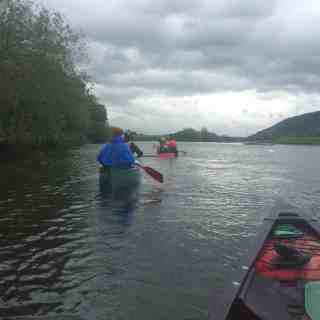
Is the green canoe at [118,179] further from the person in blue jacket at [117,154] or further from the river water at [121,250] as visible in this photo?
the river water at [121,250]

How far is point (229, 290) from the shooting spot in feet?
17.1

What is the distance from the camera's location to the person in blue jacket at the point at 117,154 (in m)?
18.3

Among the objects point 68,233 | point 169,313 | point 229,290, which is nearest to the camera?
point 229,290

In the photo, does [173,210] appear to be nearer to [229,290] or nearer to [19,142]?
[229,290]

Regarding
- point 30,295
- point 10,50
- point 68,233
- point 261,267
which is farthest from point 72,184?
point 10,50

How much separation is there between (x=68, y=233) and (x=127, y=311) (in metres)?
4.90

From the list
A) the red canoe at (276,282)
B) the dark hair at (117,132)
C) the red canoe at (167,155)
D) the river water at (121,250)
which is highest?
the dark hair at (117,132)

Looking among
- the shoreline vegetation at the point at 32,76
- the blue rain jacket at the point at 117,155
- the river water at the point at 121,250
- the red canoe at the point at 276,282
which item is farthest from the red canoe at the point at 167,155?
the red canoe at the point at 276,282

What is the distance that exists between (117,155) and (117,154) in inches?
1.9

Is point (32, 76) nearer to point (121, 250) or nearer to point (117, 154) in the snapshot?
point (117, 154)

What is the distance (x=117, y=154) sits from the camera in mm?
18406

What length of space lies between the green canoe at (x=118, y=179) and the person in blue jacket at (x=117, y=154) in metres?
0.26

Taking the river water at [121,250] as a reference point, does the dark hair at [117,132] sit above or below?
above

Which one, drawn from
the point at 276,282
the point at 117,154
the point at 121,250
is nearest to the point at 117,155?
the point at 117,154
